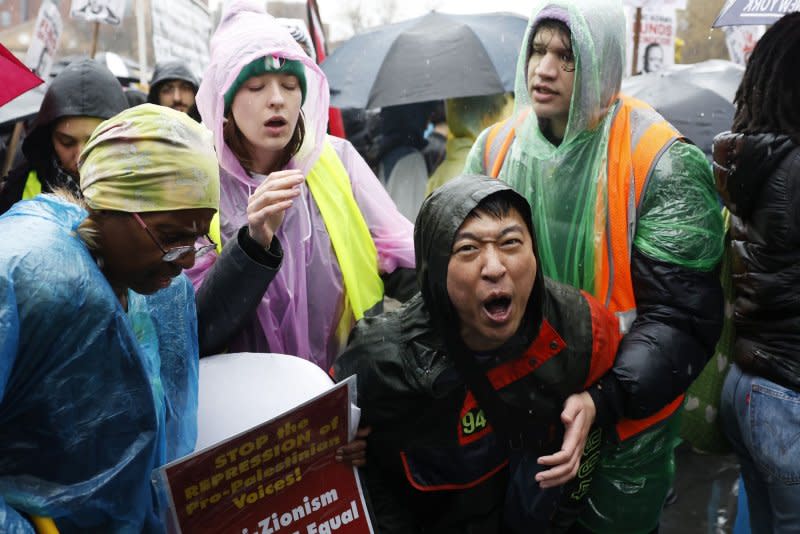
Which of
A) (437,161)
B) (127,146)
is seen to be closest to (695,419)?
(127,146)

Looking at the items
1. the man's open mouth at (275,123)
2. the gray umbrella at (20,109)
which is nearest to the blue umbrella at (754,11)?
the man's open mouth at (275,123)

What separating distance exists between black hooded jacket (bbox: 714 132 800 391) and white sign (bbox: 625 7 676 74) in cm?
609

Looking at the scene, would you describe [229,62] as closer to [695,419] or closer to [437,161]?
[695,419]

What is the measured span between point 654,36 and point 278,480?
7.55 meters

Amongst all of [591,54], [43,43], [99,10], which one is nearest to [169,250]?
[591,54]

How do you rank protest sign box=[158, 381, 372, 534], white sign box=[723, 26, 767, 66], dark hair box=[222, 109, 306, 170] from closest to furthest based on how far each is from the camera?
protest sign box=[158, 381, 372, 534], dark hair box=[222, 109, 306, 170], white sign box=[723, 26, 767, 66]

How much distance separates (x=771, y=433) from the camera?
8.13 feet

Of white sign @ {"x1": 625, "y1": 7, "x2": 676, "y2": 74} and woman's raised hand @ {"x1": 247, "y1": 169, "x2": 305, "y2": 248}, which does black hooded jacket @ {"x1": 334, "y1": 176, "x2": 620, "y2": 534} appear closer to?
woman's raised hand @ {"x1": 247, "y1": 169, "x2": 305, "y2": 248}

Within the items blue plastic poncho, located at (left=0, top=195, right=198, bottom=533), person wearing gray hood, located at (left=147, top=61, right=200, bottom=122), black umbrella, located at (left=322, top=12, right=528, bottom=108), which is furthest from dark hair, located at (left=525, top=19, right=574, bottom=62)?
person wearing gray hood, located at (left=147, top=61, right=200, bottom=122)

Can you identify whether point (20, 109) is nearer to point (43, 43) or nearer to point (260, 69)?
point (43, 43)

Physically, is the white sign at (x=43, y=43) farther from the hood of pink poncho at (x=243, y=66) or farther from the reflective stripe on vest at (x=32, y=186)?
the hood of pink poncho at (x=243, y=66)

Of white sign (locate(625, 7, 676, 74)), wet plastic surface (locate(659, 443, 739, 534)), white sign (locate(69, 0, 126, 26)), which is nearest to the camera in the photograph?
wet plastic surface (locate(659, 443, 739, 534))

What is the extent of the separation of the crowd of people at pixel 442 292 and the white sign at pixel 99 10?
4.33 m

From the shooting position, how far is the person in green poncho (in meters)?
2.19
